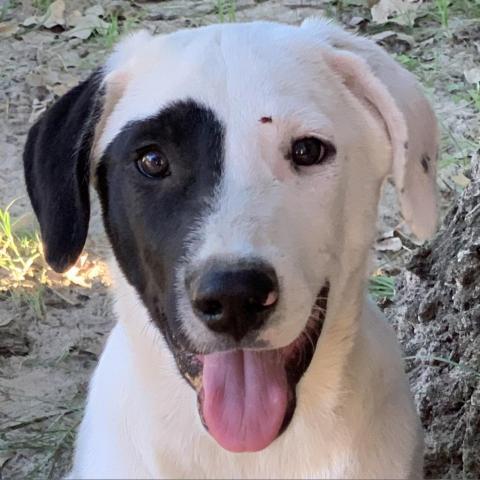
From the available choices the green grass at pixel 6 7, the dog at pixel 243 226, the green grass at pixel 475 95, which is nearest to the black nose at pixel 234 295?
the dog at pixel 243 226

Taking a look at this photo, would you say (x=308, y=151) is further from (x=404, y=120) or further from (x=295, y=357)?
(x=295, y=357)

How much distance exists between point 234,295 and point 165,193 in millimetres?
390

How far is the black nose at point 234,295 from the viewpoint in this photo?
2461 millimetres

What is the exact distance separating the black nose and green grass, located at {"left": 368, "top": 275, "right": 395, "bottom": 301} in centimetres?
211

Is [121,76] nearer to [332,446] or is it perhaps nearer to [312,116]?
[312,116]

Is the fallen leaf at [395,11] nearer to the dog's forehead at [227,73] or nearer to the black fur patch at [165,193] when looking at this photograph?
the dog's forehead at [227,73]

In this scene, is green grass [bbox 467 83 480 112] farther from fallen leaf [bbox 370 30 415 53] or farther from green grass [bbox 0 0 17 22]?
green grass [bbox 0 0 17 22]

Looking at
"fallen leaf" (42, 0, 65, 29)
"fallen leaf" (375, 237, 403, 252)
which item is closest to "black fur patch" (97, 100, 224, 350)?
"fallen leaf" (375, 237, 403, 252)

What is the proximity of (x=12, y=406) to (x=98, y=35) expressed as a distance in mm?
2529

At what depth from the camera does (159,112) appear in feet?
9.07

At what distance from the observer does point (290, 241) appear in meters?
2.62

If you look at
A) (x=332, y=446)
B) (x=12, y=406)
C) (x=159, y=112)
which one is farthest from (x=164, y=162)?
(x=12, y=406)

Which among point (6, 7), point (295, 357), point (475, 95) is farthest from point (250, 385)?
point (6, 7)

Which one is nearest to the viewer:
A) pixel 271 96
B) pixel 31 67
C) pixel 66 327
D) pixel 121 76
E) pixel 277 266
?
pixel 277 266
